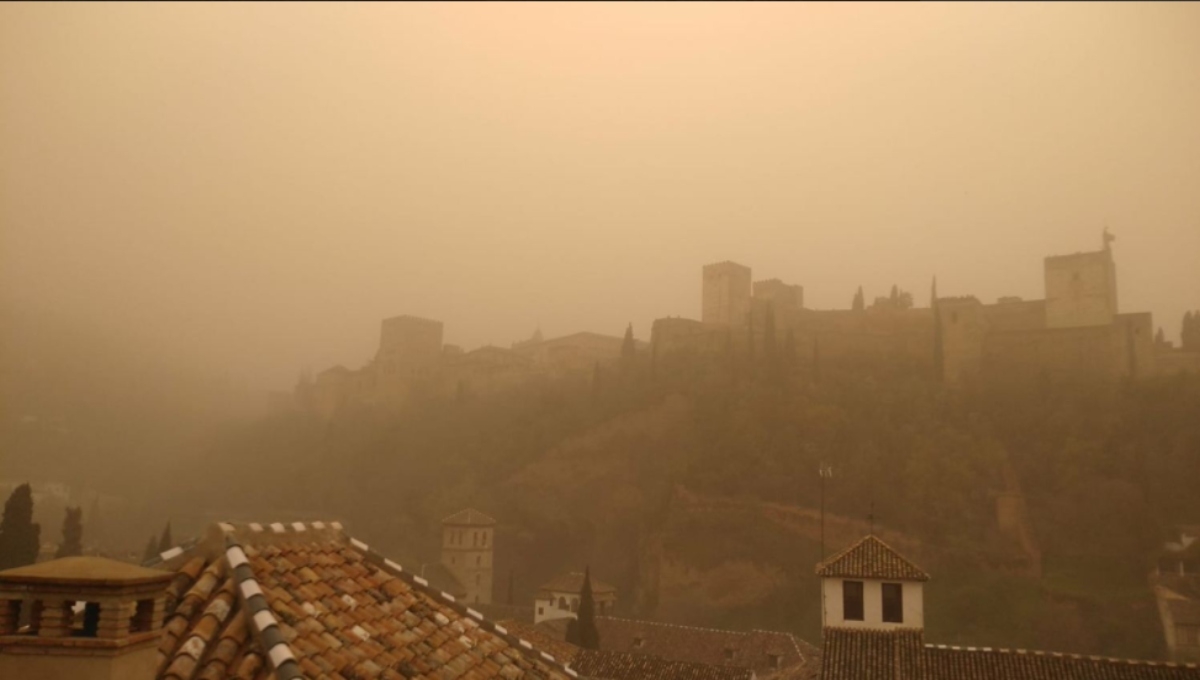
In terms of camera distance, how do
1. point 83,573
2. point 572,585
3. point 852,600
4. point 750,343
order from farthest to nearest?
point 750,343
point 572,585
point 852,600
point 83,573

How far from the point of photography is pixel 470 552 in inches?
1537

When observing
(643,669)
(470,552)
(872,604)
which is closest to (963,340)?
(470,552)

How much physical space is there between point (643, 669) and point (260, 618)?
16838mm

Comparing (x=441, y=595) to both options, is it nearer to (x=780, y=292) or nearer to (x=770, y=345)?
(x=770, y=345)

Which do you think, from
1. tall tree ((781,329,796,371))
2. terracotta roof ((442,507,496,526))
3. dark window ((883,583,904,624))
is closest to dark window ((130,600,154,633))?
dark window ((883,583,904,624))

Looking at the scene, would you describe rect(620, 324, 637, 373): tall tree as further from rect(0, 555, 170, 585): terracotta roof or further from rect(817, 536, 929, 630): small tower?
rect(0, 555, 170, 585): terracotta roof

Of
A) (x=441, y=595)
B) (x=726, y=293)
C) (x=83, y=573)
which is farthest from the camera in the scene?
(x=726, y=293)

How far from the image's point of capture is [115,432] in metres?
27.8

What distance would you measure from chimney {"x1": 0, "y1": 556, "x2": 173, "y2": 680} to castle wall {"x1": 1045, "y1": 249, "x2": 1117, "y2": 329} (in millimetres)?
50000

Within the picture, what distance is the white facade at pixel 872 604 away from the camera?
16641 millimetres

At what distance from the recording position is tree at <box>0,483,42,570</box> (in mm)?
19438

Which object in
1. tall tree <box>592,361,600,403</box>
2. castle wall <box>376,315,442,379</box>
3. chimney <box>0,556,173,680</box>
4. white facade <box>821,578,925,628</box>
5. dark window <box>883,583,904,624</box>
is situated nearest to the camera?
chimney <box>0,556,173,680</box>

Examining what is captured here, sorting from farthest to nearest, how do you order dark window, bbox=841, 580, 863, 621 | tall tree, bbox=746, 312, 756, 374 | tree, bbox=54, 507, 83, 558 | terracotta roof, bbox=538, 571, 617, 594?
tall tree, bbox=746, 312, 756, 374 < terracotta roof, bbox=538, 571, 617, 594 < tree, bbox=54, 507, 83, 558 < dark window, bbox=841, 580, 863, 621

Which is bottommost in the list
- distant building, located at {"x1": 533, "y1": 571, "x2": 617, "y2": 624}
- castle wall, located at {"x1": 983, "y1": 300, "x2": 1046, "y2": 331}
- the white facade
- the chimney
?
distant building, located at {"x1": 533, "y1": 571, "x2": 617, "y2": 624}
